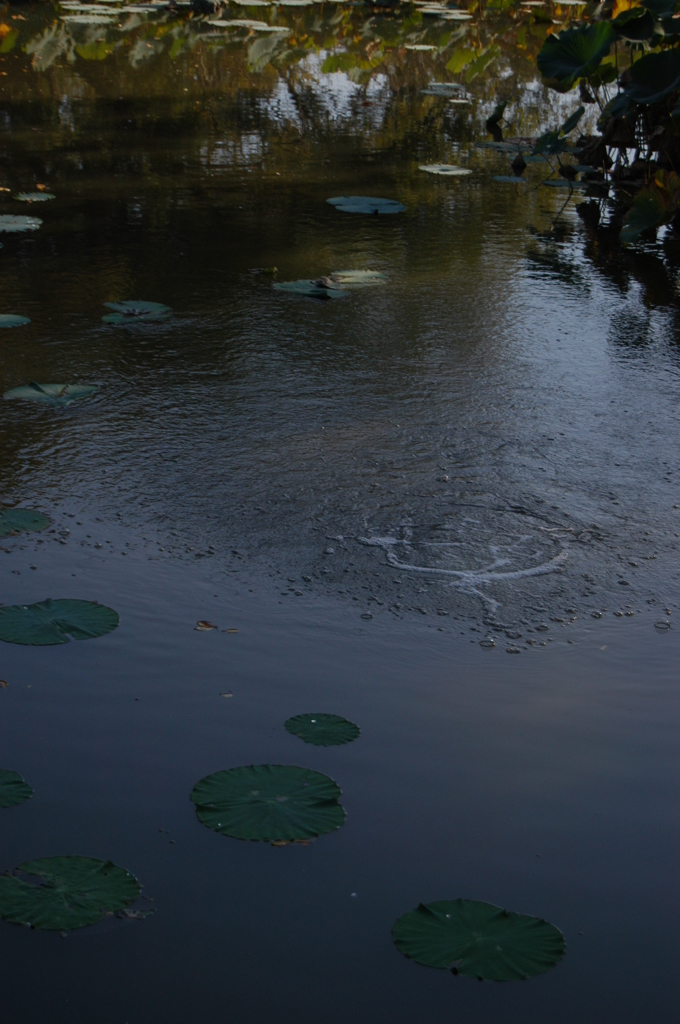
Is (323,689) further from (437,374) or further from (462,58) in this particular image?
(462,58)

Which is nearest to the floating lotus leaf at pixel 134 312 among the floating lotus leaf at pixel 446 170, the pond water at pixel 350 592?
the pond water at pixel 350 592

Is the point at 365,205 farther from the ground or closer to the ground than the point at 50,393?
farther from the ground

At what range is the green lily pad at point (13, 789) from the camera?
1514 mm

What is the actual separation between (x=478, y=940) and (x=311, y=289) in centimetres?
294

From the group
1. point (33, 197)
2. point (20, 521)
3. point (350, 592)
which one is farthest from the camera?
point (33, 197)

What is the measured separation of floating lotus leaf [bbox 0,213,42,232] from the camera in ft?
14.6

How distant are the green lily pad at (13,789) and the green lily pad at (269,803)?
0.26m

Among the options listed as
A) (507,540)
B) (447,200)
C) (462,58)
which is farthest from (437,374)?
(462,58)

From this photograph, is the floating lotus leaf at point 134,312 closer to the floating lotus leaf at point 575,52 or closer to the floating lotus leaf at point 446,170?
the floating lotus leaf at point 446,170

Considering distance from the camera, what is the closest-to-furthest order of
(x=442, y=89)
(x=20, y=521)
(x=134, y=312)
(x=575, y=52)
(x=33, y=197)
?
(x=20, y=521)
(x=134, y=312)
(x=33, y=197)
(x=575, y=52)
(x=442, y=89)

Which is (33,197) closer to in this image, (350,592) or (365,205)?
(365,205)

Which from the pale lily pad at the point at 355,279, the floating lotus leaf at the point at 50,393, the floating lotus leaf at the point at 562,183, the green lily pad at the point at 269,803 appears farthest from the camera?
the floating lotus leaf at the point at 562,183

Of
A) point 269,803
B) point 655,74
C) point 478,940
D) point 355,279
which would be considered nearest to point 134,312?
point 355,279

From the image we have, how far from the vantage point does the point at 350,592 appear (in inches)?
82.2
